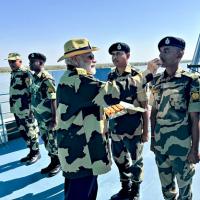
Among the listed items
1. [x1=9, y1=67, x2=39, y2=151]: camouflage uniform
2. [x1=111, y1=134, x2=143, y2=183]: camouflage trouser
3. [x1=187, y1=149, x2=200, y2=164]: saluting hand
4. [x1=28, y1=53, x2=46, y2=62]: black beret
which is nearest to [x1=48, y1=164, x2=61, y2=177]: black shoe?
[x1=9, y1=67, x2=39, y2=151]: camouflage uniform

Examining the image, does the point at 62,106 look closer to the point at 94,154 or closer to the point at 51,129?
the point at 94,154

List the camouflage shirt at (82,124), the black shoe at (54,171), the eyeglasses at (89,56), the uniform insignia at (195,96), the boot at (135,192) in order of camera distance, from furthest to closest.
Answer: the black shoe at (54,171) → the boot at (135,192) → the uniform insignia at (195,96) → the eyeglasses at (89,56) → the camouflage shirt at (82,124)

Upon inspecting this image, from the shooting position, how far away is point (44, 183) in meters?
4.28

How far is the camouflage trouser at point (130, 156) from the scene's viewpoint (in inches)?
132

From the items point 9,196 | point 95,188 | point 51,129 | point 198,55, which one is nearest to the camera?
point 95,188

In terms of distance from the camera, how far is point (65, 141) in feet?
7.93

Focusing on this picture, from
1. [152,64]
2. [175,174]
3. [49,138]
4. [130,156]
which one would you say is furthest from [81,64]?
[49,138]

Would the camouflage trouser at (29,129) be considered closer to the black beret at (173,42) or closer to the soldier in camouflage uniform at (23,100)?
the soldier in camouflage uniform at (23,100)

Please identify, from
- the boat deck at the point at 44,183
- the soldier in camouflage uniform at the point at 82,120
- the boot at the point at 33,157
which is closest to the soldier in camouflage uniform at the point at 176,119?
the soldier in camouflage uniform at the point at 82,120

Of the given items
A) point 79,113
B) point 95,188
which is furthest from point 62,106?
point 95,188

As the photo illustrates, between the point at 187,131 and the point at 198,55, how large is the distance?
4.79 meters

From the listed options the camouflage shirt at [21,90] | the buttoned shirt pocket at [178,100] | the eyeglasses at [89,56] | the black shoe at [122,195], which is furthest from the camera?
the camouflage shirt at [21,90]

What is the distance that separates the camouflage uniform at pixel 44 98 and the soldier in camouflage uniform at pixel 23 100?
72 centimetres

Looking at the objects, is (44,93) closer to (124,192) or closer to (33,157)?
(33,157)
